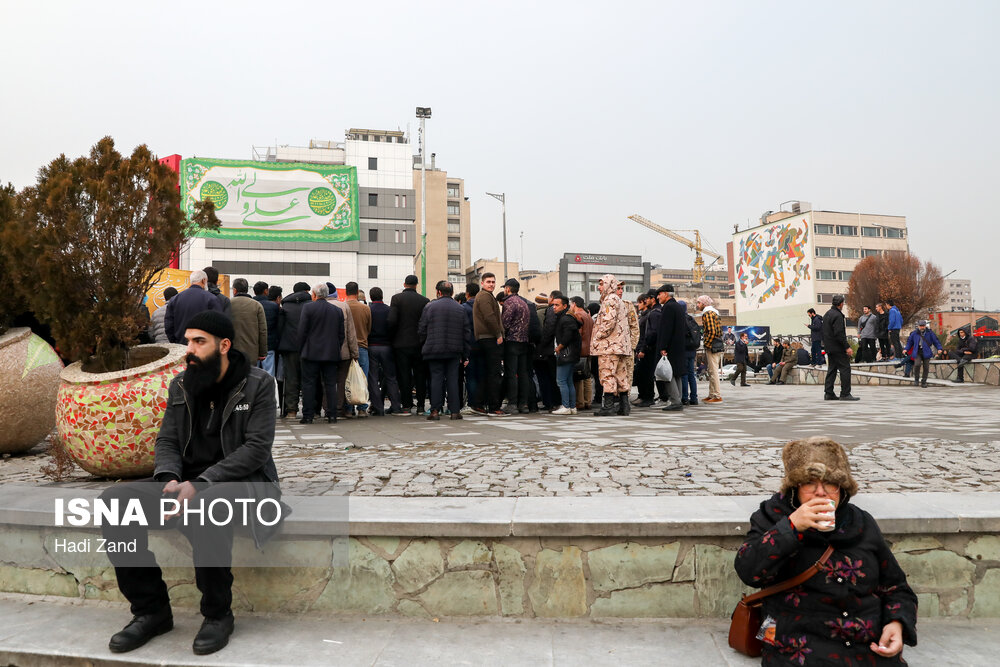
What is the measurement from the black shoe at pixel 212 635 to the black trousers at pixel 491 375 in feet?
22.5

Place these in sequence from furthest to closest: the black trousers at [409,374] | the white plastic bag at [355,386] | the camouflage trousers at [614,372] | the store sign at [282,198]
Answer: the store sign at [282,198]
the black trousers at [409,374]
the camouflage trousers at [614,372]
the white plastic bag at [355,386]

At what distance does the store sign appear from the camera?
52.7 metres

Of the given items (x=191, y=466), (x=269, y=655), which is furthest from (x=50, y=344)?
A: (x=269, y=655)

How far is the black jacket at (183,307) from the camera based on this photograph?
7641 millimetres

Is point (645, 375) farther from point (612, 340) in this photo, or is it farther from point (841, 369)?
point (841, 369)

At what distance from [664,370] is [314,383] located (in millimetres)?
5174

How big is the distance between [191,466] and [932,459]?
5146mm

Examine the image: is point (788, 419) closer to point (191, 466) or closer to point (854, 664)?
point (854, 664)

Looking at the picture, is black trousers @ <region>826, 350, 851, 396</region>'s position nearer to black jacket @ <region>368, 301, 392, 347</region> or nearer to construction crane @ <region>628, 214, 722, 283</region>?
black jacket @ <region>368, 301, 392, 347</region>

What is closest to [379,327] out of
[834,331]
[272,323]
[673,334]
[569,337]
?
[272,323]

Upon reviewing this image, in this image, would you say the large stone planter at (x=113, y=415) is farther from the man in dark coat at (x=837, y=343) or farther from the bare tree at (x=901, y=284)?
the bare tree at (x=901, y=284)

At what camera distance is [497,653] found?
3.00 meters

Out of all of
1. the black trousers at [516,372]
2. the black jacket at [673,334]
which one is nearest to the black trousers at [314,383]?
the black trousers at [516,372]

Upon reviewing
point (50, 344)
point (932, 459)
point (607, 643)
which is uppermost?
point (50, 344)
